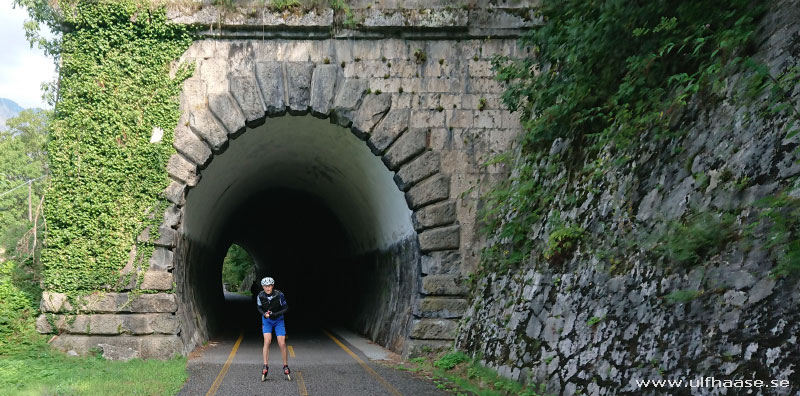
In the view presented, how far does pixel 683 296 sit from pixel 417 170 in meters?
6.93

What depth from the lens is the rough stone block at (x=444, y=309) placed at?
1128 cm

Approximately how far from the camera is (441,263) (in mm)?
11531

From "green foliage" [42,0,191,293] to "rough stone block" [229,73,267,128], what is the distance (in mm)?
1029

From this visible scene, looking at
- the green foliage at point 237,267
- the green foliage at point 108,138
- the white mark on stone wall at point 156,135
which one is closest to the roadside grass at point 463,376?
the green foliage at point 108,138

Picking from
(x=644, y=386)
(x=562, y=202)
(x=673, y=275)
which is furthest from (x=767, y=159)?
(x=562, y=202)

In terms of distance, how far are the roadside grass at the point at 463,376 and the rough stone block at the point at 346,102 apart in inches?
188

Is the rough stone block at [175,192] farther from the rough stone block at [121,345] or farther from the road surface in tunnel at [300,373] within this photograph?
the road surface in tunnel at [300,373]

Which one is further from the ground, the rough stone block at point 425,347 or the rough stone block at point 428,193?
the rough stone block at point 428,193

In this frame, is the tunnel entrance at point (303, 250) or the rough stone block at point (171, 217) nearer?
the rough stone block at point (171, 217)

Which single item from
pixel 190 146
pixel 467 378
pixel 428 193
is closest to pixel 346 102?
pixel 428 193

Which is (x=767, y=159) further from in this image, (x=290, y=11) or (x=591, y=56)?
(x=290, y=11)

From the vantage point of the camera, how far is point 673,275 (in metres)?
5.66

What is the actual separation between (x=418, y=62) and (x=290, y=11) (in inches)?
106

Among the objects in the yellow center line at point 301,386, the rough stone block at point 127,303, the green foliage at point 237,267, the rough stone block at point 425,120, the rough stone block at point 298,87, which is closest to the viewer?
the yellow center line at point 301,386
